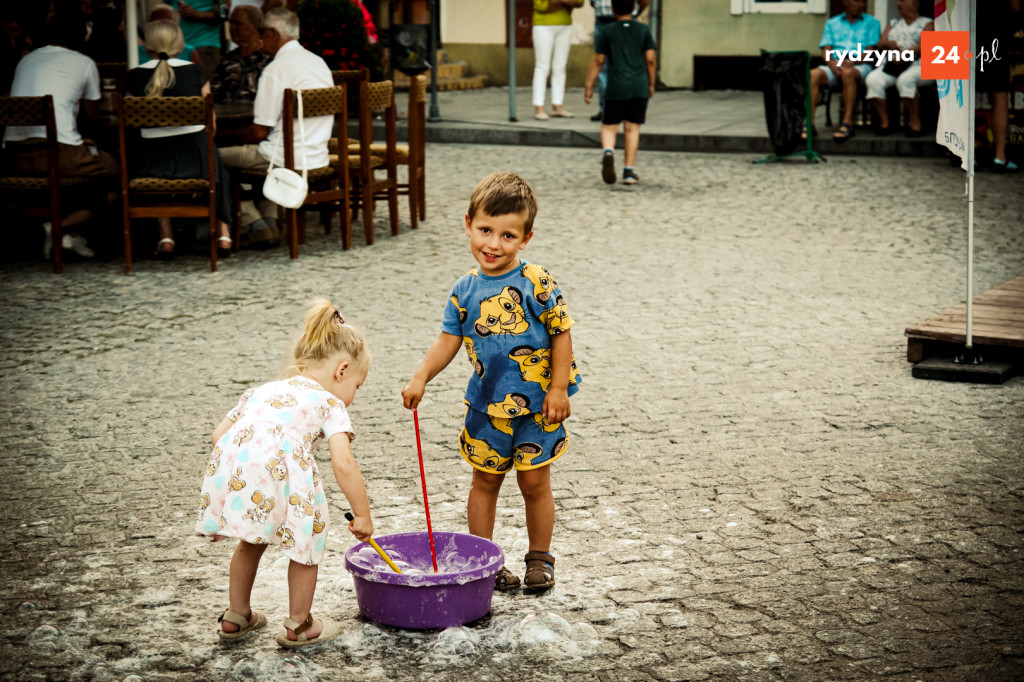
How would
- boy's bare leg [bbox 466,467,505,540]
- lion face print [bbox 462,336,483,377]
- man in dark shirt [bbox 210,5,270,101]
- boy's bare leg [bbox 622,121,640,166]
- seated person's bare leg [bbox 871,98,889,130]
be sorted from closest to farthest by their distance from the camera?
lion face print [bbox 462,336,483,377] → boy's bare leg [bbox 466,467,505,540] → man in dark shirt [bbox 210,5,270,101] → boy's bare leg [bbox 622,121,640,166] → seated person's bare leg [bbox 871,98,889,130]

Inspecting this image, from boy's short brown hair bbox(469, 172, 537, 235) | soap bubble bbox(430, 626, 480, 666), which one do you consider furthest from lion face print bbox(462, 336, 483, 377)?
soap bubble bbox(430, 626, 480, 666)

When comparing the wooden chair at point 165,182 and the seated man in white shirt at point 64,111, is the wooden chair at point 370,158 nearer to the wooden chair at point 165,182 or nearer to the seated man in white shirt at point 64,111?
the wooden chair at point 165,182

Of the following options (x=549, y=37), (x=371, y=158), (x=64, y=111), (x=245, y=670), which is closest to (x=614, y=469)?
(x=245, y=670)

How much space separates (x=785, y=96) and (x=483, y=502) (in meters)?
10.3

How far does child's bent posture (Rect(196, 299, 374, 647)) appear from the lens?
9.73 feet

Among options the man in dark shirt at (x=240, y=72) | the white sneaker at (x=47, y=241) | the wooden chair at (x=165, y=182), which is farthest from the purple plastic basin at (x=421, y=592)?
the man in dark shirt at (x=240, y=72)

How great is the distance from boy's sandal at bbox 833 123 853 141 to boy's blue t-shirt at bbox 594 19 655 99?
3.20 m

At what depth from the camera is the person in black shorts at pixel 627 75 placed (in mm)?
11359

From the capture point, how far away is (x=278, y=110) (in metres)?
8.14

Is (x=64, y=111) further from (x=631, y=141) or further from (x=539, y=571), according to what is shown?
(x=539, y=571)

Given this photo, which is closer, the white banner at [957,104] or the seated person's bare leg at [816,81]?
the white banner at [957,104]

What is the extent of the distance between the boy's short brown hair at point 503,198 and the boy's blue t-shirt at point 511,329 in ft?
0.56

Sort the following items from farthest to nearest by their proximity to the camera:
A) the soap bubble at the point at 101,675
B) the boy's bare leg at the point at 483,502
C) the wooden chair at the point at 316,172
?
the wooden chair at the point at 316,172, the boy's bare leg at the point at 483,502, the soap bubble at the point at 101,675

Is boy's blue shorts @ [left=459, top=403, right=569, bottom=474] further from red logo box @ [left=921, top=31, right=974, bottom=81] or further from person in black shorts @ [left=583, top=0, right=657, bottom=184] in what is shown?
person in black shorts @ [left=583, top=0, right=657, bottom=184]
